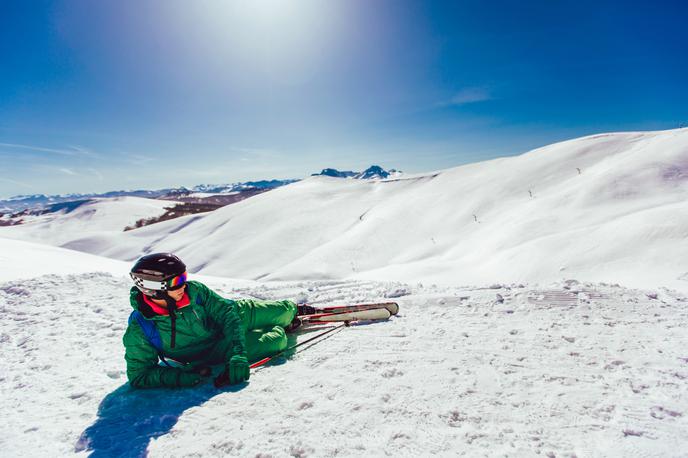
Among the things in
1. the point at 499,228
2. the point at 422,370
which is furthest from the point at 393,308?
the point at 499,228

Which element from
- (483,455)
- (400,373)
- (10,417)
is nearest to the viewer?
(483,455)

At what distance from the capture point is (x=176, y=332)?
3727 millimetres

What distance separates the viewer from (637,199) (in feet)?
44.3

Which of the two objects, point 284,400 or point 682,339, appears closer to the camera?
point 284,400

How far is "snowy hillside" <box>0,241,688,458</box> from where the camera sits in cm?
271

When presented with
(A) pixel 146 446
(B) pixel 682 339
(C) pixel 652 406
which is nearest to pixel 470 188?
(B) pixel 682 339

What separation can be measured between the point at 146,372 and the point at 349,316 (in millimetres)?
3061

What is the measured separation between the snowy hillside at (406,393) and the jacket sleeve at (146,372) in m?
0.12

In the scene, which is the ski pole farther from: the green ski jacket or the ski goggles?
the ski goggles

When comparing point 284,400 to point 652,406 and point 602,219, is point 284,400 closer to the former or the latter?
point 652,406

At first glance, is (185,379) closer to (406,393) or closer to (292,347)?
(292,347)

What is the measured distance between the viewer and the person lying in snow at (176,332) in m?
3.40

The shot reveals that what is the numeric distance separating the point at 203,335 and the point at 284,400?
1335mm

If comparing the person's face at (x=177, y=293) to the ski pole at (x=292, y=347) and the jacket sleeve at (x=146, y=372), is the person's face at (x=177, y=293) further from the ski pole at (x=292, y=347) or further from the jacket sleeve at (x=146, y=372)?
the ski pole at (x=292, y=347)
